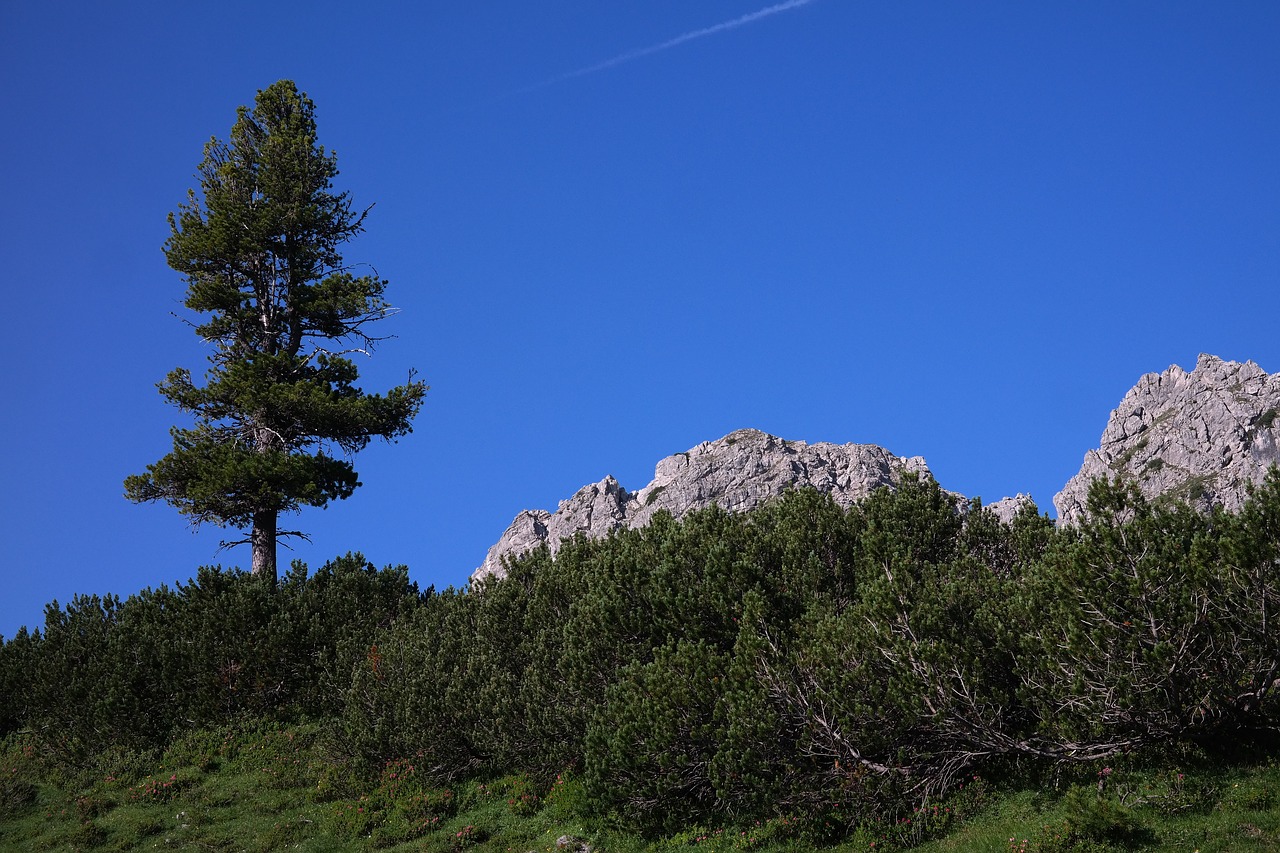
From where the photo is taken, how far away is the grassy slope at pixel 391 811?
512 inches

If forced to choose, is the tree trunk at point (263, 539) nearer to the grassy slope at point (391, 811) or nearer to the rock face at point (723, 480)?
the grassy slope at point (391, 811)

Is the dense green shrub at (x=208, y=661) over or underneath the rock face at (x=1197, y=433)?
underneath

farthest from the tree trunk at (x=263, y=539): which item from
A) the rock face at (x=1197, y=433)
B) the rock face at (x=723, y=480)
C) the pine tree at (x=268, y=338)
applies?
the rock face at (x=1197, y=433)

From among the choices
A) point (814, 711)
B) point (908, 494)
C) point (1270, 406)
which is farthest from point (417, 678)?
point (1270, 406)

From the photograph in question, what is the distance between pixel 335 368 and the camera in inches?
1379

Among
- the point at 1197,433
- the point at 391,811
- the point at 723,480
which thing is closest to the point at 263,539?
the point at 391,811

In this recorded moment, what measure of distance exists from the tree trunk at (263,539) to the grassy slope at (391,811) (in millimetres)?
7866

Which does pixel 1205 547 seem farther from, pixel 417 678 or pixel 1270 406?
pixel 1270 406

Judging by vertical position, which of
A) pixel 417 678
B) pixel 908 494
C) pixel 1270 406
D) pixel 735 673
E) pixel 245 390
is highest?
pixel 1270 406

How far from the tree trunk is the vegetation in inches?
145

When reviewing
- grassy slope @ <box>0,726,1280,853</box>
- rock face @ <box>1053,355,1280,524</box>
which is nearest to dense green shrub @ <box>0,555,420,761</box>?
grassy slope @ <box>0,726,1280,853</box>

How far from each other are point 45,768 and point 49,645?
17.1 feet

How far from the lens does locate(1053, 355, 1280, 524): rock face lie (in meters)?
148

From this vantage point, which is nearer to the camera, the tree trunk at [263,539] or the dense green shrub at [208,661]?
the dense green shrub at [208,661]
